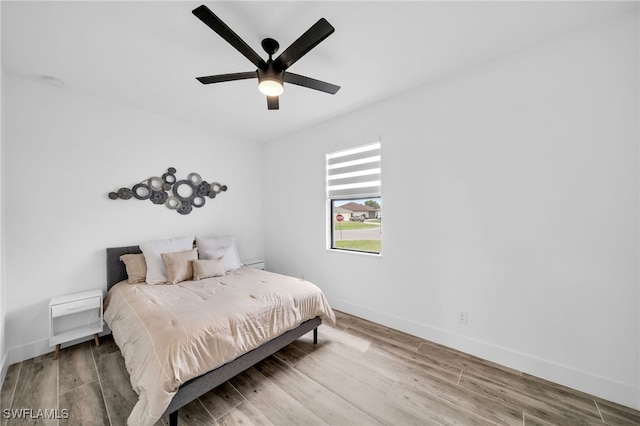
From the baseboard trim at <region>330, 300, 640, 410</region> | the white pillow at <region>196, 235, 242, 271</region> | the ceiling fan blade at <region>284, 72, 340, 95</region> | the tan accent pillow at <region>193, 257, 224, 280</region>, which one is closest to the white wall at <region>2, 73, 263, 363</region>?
the white pillow at <region>196, 235, 242, 271</region>

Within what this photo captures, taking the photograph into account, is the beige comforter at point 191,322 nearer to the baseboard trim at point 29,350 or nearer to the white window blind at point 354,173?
the baseboard trim at point 29,350

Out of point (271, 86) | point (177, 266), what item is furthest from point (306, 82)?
point (177, 266)

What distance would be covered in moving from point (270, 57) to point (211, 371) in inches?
91.8

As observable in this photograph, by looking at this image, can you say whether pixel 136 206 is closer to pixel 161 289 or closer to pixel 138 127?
pixel 138 127

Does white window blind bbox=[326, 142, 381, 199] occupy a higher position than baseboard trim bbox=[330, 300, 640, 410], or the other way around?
white window blind bbox=[326, 142, 381, 199]

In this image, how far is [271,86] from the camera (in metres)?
1.83

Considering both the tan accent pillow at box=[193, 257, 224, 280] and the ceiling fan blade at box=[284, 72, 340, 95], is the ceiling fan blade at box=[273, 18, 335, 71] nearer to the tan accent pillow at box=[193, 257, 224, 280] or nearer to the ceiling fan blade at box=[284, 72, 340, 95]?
the ceiling fan blade at box=[284, 72, 340, 95]

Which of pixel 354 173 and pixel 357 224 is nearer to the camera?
pixel 354 173

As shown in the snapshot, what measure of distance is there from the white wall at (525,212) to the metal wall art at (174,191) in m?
2.49

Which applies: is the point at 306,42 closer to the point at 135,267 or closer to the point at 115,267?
the point at 135,267

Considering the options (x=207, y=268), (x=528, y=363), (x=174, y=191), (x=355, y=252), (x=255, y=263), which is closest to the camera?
(x=528, y=363)

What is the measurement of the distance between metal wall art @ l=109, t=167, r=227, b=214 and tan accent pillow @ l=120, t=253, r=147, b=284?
72 cm

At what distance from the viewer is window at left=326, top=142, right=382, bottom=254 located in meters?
3.16

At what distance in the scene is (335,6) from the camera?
1.65 metres
